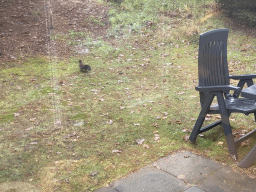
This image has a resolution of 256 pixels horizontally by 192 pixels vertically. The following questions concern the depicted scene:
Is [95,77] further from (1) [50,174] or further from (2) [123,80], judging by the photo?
(1) [50,174]

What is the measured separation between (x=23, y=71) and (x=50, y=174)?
179 inches

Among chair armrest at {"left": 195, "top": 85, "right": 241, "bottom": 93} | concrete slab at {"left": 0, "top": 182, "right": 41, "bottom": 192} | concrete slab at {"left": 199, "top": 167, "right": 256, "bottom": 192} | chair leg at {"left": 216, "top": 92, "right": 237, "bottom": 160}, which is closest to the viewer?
concrete slab at {"left": 199, "top": 167, "right": 256, "bottom": 192}

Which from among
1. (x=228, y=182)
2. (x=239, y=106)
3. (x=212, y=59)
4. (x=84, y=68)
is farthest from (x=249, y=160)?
(x=84, y=68)

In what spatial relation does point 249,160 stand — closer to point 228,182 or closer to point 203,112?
point 228,182

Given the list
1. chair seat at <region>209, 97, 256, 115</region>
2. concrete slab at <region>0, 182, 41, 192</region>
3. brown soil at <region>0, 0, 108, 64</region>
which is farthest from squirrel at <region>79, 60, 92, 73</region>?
concrete slab at <region>0, 182, 41, 192</region>

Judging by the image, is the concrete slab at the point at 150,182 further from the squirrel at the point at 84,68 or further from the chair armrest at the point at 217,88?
the squirrel at the point at 84,68

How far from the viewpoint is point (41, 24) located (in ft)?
33.5

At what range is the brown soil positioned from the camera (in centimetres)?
852

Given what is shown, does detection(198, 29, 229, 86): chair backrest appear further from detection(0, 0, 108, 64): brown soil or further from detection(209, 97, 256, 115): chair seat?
detection(0, 0, 108, 64): brown soil

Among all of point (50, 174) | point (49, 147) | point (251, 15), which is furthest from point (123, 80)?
point (251, 15)

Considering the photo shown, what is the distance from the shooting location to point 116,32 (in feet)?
33.8

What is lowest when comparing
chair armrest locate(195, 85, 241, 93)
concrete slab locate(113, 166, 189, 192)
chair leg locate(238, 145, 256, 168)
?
concrete slab locate(113, 166, 189, 192)

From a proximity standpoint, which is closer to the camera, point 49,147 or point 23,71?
point 49,147

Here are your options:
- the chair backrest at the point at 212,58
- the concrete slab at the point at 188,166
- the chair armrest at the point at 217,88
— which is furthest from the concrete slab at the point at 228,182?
the chair backrest at the point at 212,58
